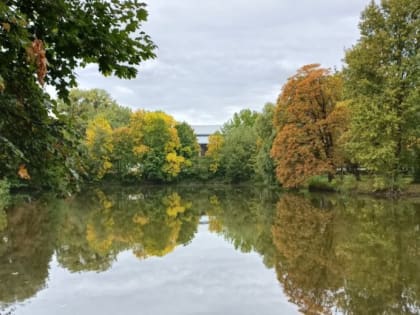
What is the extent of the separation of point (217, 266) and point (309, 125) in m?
21.0

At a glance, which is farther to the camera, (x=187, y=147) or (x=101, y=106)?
(x=101, y=106)

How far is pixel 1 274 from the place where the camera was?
29.1ft

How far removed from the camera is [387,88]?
23609mm

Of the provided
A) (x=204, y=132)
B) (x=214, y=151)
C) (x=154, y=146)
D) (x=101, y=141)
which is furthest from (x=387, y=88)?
(x=204, y=132)

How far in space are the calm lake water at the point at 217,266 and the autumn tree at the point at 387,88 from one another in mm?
7692

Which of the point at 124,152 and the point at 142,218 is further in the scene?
the point at 124,152

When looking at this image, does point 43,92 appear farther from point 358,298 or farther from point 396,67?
point 396,67

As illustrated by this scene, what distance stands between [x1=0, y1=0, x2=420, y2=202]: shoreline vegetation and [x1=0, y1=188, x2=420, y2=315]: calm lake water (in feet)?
6.51

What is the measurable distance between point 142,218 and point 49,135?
14.8 metres

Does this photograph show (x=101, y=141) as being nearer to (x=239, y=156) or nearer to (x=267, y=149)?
(x=239, y=156)

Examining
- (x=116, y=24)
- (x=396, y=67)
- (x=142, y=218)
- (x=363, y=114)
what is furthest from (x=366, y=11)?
(x=116, y=24)

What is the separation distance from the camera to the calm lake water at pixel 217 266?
678cm

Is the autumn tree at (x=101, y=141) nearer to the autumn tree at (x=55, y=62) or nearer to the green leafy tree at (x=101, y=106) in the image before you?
the green leafy tree at (x=101, y=106)

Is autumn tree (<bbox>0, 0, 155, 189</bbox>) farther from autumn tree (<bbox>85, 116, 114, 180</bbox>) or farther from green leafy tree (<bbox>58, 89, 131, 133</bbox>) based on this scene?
green leafy tree (<bbox>58, 89, 131, 133</bbox>)
